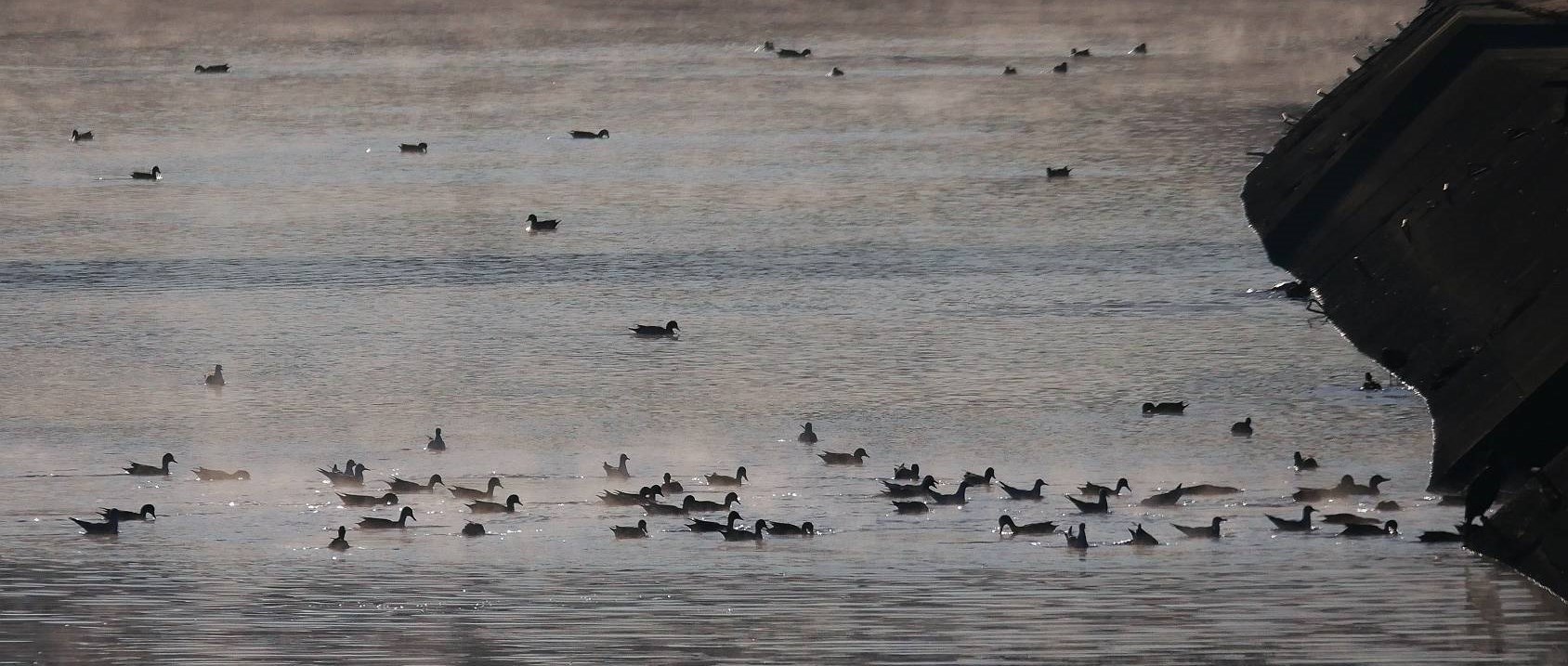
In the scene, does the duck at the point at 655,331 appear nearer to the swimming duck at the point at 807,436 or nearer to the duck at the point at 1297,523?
the swimming duck at the point at 807,436

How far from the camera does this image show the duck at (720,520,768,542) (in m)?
28.3

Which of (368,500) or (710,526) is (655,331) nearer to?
(368,500)

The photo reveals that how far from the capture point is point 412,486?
31.0m

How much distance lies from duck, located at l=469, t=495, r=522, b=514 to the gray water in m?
0.19

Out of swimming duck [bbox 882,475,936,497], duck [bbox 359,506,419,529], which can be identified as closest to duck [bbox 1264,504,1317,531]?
swimming duck [bbox 882,475,936,497]

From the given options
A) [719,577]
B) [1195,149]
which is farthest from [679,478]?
[1195,149]

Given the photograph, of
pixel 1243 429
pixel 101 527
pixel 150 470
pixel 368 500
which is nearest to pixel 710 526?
pixel 368 500

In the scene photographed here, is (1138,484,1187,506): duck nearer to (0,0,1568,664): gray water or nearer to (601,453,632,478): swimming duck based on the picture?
(0,0,1568,664): gray water

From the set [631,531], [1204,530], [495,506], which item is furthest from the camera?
[495,506]

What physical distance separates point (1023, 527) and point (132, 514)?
10.3 meters

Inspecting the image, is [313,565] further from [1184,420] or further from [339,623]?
[1184,420]

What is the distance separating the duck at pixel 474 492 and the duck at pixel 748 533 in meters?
3.56

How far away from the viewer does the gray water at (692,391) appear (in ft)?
80.1

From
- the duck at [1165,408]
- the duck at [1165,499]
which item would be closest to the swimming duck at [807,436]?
the duck at [1165,408]
